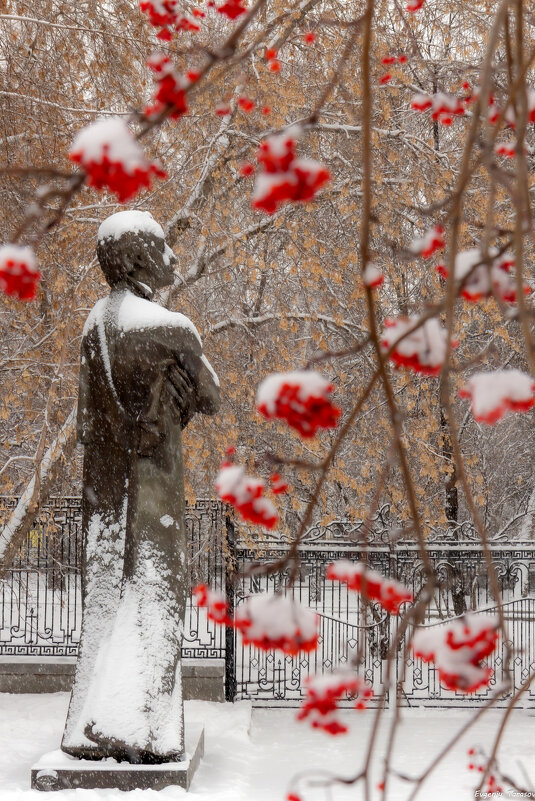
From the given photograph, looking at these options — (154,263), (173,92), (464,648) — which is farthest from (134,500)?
(173,92)

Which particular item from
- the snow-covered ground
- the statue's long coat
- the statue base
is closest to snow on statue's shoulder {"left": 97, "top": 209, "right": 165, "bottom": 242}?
the statue's long coat

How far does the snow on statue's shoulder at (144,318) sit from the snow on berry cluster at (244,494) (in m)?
3.28

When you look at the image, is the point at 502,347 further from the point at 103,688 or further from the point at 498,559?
the point at 103,688

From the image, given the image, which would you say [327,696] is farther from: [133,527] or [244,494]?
[133,527]

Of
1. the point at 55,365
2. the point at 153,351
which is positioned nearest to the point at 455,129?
the point at 55,365

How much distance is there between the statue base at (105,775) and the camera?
15.9 feet

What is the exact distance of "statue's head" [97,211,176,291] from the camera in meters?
5.07

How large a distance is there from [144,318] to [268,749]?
4.37 metres

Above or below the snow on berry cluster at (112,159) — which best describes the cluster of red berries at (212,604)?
below

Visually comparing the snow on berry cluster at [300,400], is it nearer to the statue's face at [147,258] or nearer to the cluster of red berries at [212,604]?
the cluster of red berries at [212,604]

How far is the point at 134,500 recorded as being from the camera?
518 centimetres

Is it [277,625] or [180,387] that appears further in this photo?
[180,387]

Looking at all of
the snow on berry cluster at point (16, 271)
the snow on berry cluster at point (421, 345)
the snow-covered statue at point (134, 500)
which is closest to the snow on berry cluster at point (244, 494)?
the snow on berry cluster at point (421, 345)

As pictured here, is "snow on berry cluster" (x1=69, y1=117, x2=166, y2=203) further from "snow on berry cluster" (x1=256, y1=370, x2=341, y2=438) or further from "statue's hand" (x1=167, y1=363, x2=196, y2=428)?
"statue's hand" (x1=167, y1=363, x2=196, y2=428)
